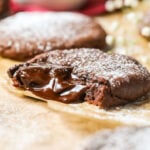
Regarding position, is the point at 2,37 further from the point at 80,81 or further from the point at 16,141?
the point at 16,141

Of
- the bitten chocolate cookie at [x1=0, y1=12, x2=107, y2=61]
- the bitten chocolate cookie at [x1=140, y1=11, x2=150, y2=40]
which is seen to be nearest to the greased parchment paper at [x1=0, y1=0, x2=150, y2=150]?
the bitten chocolate cookie at [x1=0, y1=12, x2=107, y2=61]

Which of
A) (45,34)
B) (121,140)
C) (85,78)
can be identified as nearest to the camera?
(121,140)

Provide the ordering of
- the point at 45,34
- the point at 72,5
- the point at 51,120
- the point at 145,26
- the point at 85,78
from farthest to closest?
the point at 72,5 → the point at 145,26 → the point at 45,34 → the point at 85,78 → the point at 51,120

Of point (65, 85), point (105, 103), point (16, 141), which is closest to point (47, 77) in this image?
point (65, 85)

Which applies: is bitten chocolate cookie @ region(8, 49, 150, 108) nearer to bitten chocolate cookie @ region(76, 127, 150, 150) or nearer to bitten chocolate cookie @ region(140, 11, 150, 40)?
bitten chocolate cookie @ region(76, 127, 150, 150)

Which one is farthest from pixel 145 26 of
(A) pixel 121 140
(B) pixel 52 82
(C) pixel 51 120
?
(A) pixel 121 140

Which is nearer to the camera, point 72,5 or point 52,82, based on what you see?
point 52,82

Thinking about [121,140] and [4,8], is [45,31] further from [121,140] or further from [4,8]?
[121,140]
